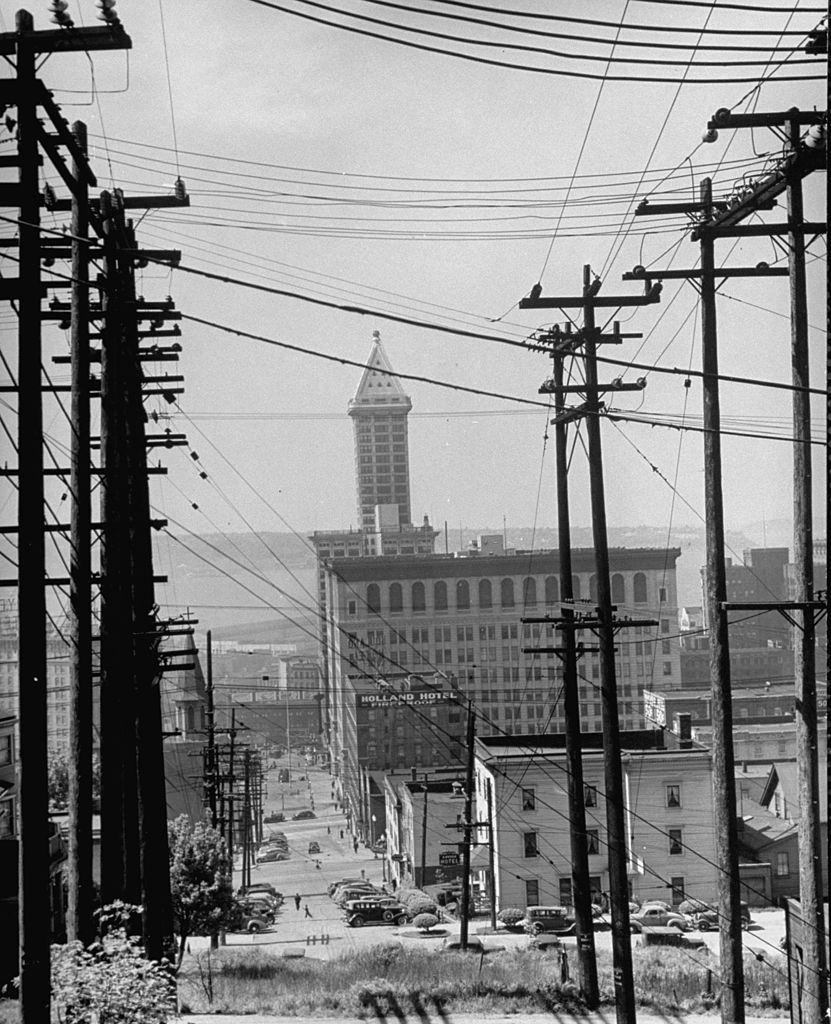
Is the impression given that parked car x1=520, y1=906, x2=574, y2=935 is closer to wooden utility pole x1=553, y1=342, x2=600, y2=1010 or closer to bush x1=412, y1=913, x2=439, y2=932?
bush x1=412, y1=913, x2=439, y2=932

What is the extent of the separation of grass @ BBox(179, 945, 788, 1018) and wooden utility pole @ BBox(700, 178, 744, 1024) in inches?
285

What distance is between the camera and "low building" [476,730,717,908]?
47969 millimetres

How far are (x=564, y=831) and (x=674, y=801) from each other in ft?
16.6

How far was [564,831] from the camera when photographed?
49625 millimetres

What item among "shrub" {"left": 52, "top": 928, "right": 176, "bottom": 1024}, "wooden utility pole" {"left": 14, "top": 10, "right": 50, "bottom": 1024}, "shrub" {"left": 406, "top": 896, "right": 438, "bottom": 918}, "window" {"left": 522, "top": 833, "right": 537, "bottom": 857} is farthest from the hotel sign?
"wooden utility pole" {"left": 14, "top": 10, "right": 50, "bottom": 1024}

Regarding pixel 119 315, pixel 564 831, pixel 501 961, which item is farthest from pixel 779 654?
pixel 119 315

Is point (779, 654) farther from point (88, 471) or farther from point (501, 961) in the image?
point (88, 471)

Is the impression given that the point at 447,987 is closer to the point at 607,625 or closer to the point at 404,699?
the point at 607,625

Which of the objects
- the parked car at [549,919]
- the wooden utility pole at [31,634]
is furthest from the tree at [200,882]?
the wooden utility pole at [31,634]

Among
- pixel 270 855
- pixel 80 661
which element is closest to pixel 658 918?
pixel 80 661

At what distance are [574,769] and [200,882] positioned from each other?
1848 cm

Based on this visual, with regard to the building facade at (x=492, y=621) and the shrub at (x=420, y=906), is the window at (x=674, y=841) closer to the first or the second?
the shrub at (x=420, y=906)

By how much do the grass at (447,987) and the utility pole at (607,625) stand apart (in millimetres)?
4488

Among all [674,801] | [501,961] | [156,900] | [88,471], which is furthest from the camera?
[674,801]
